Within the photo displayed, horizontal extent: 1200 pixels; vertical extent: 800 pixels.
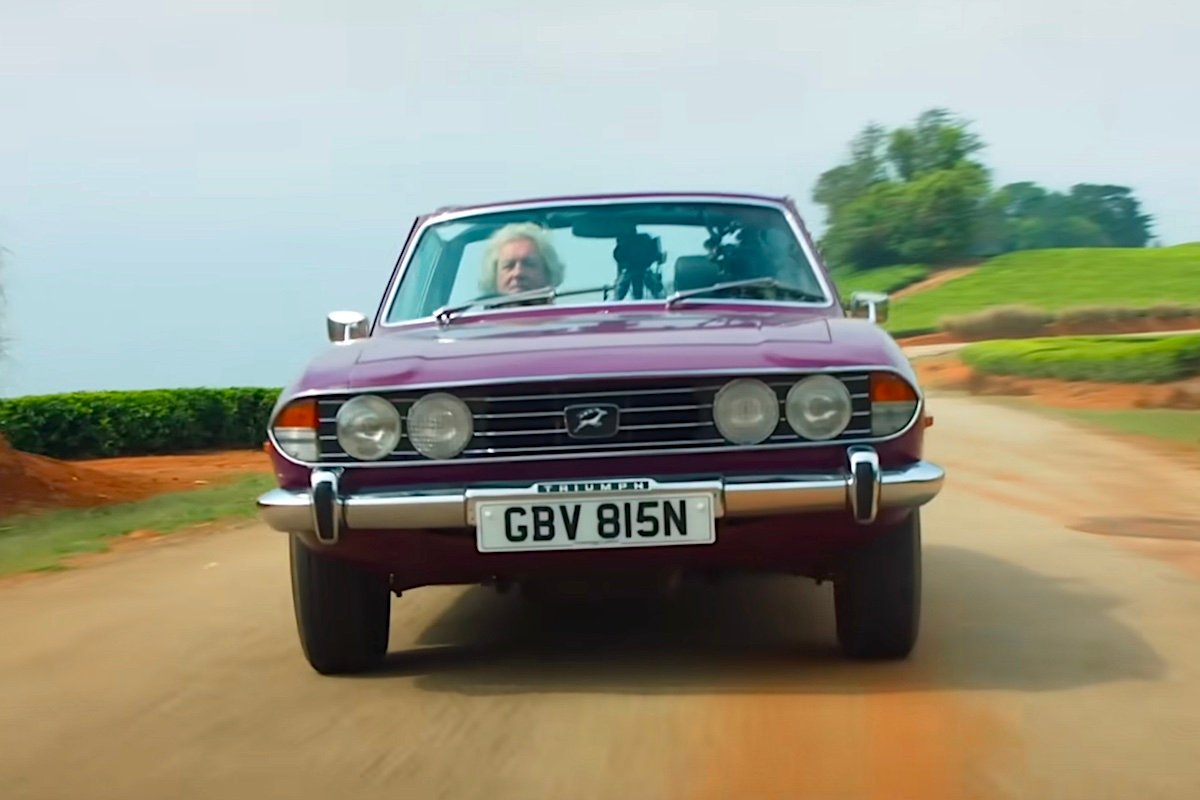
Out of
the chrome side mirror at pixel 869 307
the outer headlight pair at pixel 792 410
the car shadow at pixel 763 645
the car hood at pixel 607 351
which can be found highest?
the chrome side mirror at pixel 869 307

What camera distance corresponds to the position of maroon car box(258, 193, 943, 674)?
179 inches

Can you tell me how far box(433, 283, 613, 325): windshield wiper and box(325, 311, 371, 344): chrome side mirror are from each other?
29 cm

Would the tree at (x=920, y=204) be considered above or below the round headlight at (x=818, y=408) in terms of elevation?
above

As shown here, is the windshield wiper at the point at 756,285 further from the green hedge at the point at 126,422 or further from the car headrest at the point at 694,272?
the green hedge at the point at 126,422

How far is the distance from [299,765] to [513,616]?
2.31 metres

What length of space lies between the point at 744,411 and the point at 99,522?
898cm

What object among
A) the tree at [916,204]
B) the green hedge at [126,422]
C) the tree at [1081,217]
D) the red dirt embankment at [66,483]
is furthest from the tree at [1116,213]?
the red dirt embankment at [66,483]

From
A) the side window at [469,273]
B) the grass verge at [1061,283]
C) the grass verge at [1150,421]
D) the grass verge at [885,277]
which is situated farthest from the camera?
the grass verge at [885,277]

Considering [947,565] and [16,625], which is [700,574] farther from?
[16,625]

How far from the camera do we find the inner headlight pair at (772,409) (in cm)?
461

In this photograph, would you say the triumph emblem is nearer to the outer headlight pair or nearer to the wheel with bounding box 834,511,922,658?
the outer headlight pair

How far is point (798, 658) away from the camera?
205 inches

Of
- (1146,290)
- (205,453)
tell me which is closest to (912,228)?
(1146,290)

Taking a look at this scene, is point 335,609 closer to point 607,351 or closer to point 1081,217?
point 607,351
